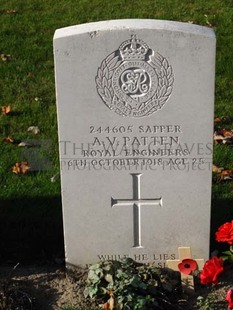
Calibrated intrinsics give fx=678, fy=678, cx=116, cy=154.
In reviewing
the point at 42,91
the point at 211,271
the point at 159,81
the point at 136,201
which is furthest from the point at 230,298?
the point at 42,91

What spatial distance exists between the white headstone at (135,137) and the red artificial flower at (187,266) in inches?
6.0

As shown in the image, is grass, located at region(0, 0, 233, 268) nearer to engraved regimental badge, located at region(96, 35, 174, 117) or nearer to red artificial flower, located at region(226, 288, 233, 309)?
red artificial flower, located at region(226, 288, 233, 309)

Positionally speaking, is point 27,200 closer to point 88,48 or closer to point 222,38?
point 88,48

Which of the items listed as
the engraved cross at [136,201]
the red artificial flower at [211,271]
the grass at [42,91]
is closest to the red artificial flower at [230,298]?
the red artificial flower at [211,271]

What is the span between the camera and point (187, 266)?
4.11m

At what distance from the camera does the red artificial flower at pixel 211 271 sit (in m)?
3.93

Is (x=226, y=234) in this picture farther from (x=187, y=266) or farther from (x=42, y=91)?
(x=42, y=91)

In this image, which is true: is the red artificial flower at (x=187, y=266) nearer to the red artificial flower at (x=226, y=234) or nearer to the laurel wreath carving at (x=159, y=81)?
the red artificial flower at (x=226, y=234)

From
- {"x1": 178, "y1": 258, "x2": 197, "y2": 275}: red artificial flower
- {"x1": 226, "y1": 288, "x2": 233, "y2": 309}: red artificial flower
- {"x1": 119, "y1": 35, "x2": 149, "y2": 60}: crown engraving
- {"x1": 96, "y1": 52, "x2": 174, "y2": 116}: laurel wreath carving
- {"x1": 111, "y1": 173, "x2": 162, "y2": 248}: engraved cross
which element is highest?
{"x1": 119, "y1": 35, "x2": 149, "y2": 60}: crown engraving

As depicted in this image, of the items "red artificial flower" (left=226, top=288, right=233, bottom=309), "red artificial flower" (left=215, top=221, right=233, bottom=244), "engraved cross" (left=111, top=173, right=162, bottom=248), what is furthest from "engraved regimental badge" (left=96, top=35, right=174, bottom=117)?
"red artificial flower" (left=226, top=288, right=233, bottom=309)

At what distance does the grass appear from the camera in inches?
192

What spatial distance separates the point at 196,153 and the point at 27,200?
1587 mm

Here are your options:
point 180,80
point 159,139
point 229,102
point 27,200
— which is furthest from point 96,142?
point 229,102

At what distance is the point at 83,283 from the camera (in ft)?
13.6
